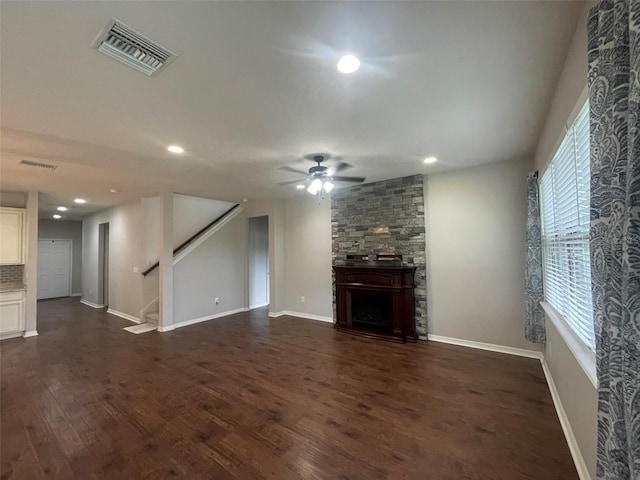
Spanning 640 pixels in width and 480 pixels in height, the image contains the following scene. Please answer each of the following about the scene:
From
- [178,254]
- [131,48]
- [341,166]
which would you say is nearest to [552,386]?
[341,166]

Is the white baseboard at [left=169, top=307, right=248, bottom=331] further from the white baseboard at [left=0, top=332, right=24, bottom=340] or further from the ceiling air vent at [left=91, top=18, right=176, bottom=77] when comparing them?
the ceiling air vent at [left=91, top=18, right=176, bottom=77]

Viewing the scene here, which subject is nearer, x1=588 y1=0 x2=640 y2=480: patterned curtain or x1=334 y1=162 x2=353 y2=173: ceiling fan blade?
x1=588 y1=0 x2=640 y2=480: patterned curtain

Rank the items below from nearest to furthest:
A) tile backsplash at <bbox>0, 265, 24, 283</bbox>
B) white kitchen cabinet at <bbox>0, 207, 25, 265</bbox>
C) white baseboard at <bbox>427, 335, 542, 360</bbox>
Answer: white baseboard at <bbox>427, 335, 542, 360</bbox>
white kitchen cabinet at <bbox>0, 207, 25, 265</bbox>
tile backsplash at <bbox>0, 265, 24, 283</bbox>

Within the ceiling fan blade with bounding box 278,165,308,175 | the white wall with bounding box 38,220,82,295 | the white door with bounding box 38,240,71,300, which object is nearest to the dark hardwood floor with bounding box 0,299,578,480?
the ceiling fan blade with bounding box 278,165,308,175

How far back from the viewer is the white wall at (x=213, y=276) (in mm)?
5703

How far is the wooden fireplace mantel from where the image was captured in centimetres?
Answer: 454

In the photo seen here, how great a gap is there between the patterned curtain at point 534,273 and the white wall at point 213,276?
5.77 meters

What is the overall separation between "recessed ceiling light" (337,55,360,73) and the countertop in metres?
6.85

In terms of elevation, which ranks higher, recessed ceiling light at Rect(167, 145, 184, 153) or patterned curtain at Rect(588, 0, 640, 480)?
recessed ceiling light at Rect(167, 145, 184, 153)

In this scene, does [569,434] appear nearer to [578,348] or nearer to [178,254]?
[578,348]

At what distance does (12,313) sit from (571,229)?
825cm

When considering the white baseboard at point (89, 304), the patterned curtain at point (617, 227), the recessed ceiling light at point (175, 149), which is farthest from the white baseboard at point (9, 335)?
the patterned curtain at point (617, 227)

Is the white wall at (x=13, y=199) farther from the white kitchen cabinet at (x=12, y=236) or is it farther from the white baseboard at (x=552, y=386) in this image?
the white baseboard at (x=552, y=386)

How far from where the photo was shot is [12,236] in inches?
200
